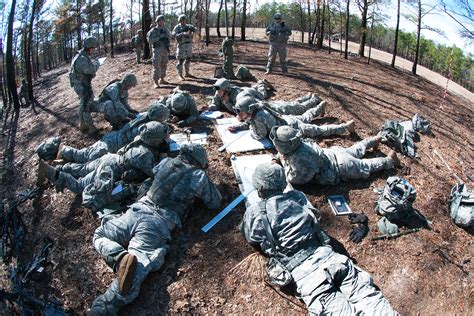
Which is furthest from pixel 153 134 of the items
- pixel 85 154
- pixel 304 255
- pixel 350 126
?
pixel 350 126

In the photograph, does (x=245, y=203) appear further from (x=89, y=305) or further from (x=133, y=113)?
(x=133, y=113)

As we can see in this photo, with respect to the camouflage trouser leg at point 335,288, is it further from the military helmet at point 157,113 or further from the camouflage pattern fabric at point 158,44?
the camouflage pattern fabric at point 158,44

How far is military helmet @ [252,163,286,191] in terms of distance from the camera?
3.86m

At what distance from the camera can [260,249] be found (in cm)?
417

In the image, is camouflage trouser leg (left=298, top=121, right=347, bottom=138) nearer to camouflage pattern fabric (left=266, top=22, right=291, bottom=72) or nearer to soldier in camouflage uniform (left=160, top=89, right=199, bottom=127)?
soldier in camouflage uniform (left=160, top=89, right=199, bottom=127)

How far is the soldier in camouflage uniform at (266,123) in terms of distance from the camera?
19.4 ft

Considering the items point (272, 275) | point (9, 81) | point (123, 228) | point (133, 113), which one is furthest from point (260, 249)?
point (9, 81)

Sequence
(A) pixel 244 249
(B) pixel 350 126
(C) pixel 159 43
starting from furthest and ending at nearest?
1. (C) pixel 159 43
2. (B) pixel 350 126
3. (A) pixel 244 249

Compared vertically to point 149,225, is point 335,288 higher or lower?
lower

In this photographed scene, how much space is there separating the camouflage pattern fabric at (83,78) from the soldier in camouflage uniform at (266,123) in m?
2.89

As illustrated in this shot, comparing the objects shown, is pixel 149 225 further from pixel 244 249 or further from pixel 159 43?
pixel 159 43

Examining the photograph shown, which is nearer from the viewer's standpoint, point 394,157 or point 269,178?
point 269,178

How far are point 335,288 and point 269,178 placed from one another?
127 cm

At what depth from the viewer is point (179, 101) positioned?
6723 millimetres
